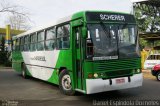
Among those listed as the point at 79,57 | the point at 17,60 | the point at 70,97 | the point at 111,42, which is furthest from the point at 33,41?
the point at 111,42

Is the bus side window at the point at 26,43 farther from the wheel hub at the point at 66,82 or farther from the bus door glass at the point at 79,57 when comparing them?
the bus door glass at the point at 79,57

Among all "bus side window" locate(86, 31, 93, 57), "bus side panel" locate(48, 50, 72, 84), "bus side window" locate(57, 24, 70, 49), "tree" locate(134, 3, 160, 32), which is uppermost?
"tree" locate(134, 3, 160, 32)

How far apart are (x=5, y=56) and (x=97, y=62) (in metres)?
25.8

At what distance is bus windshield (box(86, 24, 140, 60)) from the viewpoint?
374 inches

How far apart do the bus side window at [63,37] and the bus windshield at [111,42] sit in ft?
5.43

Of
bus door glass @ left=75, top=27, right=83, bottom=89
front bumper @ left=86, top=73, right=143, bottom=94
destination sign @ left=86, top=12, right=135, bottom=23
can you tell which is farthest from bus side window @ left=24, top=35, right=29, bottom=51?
front bumper @ left=86, top=73, right=143, bottom=94

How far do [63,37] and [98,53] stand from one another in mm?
2511

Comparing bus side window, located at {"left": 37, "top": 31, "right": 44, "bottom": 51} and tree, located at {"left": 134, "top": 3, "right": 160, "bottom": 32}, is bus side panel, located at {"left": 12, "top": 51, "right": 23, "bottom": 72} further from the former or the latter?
tree, located at {"left": 134, "top": 3, "right": 160, "bottom": 32}

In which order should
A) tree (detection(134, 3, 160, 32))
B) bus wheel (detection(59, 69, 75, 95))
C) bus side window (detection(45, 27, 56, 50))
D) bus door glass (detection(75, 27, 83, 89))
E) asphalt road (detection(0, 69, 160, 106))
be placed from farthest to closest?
tree (detection(134, 3, 160, 32)), bus side window (detection(45, 27, 56, 50)), bus wheel (detection(59, 69, 75, 95)), bus door glass (detection(75, 27, 83, 89)), asphalt road (detection(0, 69, 160, 106))

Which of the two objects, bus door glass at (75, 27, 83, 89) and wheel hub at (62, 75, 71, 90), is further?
wheel hub at (62, 75, 71, 90)

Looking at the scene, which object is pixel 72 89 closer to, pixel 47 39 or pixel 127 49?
pixel 127 49

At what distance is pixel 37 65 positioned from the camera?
1531 cm

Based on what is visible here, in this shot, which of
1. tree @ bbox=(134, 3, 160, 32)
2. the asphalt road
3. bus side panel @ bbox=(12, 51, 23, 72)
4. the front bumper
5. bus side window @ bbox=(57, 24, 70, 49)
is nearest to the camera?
the front bumper

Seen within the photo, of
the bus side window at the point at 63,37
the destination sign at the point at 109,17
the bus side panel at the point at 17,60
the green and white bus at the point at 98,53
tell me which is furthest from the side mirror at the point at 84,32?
the bus side panel at the point at 17,60
